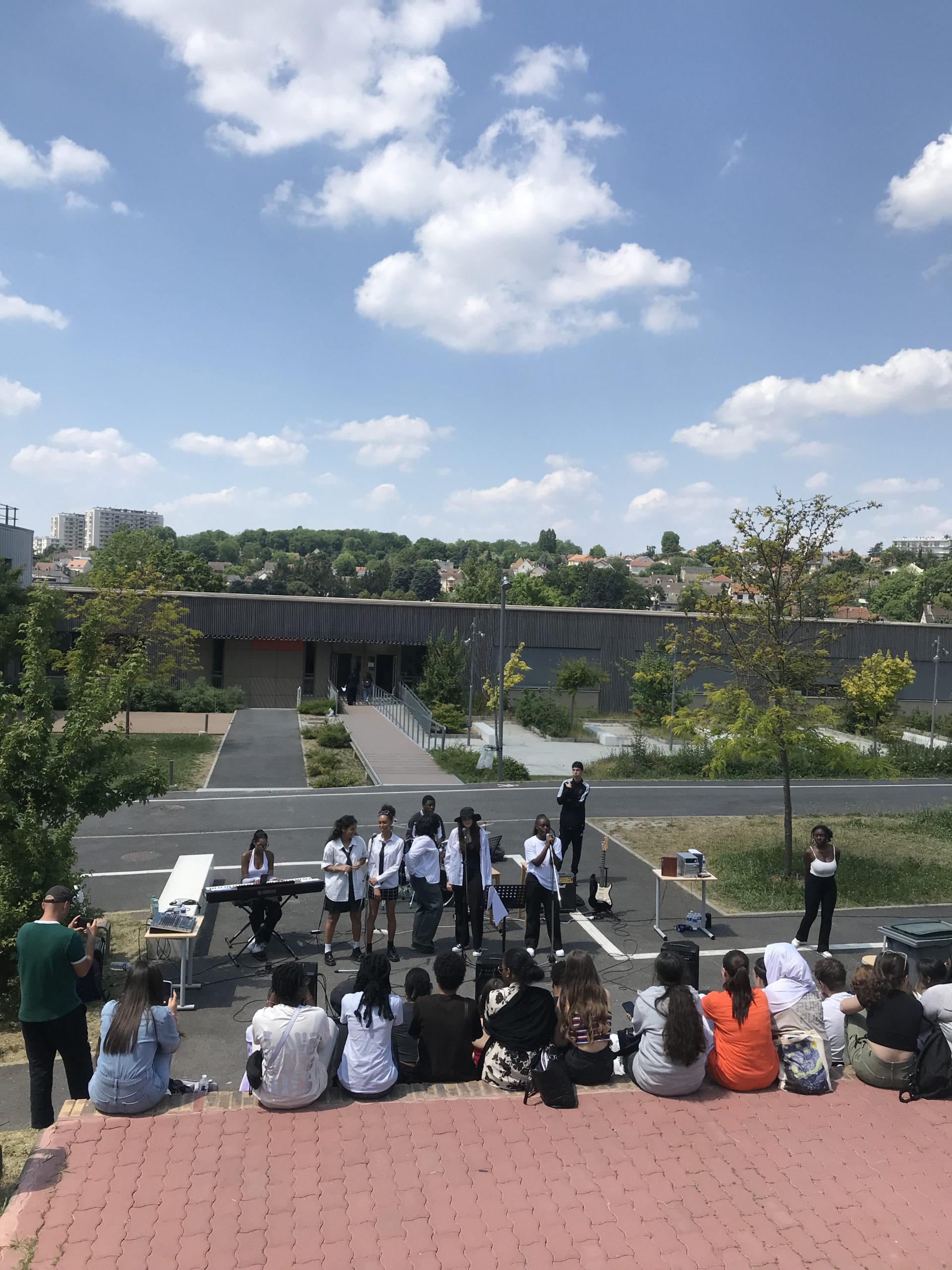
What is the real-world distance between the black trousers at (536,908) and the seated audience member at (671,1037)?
12.8 feet

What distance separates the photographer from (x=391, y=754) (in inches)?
1074

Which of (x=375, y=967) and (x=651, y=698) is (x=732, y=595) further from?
(x=651, y=698)

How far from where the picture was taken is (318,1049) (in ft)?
20.1

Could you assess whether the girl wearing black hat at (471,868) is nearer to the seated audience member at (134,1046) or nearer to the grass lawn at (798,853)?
the grass lawn at (798,853)

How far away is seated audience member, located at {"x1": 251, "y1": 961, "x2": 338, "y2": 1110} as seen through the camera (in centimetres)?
601

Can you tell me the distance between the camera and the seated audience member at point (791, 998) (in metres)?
6.87

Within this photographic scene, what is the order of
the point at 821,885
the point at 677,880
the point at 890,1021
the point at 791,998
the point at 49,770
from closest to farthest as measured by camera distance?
1. the point at 890,1021
2. the point at 791,998
3. the point at 49,770
4. the point at 821,885
5. the point at 677,880

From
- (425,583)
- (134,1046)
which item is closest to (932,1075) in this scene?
(134,1046)

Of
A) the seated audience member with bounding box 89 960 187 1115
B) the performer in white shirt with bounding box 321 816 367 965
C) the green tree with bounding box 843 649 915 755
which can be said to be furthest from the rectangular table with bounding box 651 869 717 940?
the green tree with bounding box 843 649 915 755

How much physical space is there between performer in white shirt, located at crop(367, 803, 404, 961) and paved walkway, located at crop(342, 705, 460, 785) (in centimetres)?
1249

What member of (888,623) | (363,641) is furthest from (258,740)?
(888,623)

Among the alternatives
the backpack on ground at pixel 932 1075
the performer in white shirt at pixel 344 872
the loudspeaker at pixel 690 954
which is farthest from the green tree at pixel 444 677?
the backpack on ground at pixel 932 1075

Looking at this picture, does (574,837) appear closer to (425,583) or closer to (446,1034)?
(446,1034)

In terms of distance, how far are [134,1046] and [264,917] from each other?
15.2 feet
